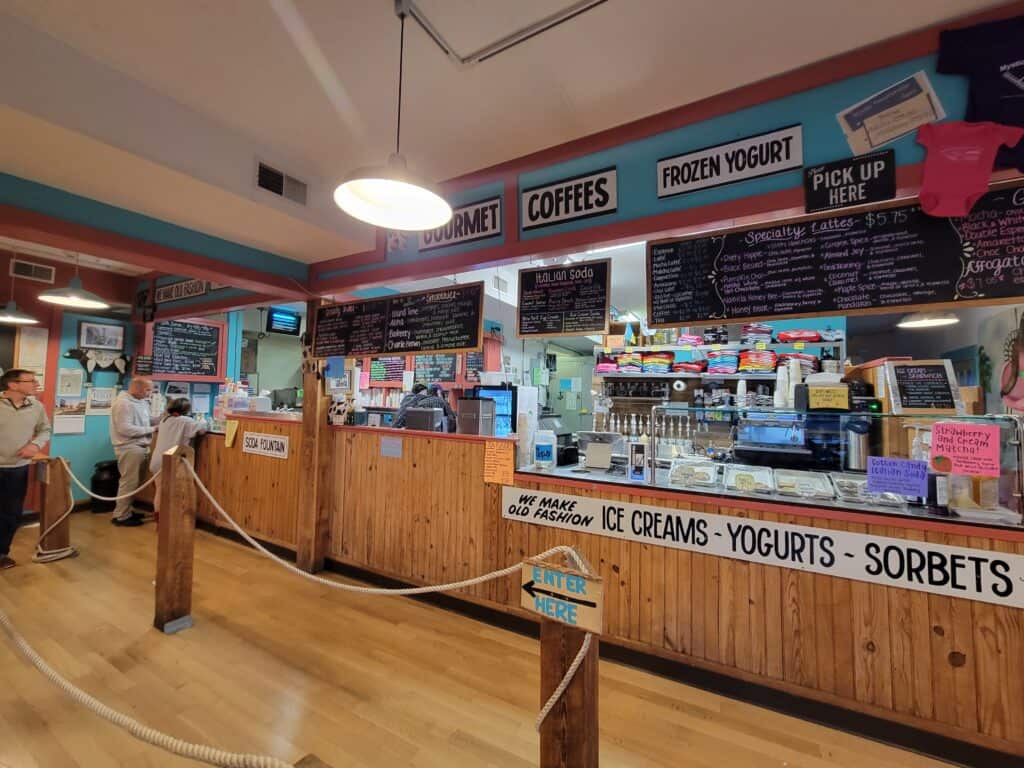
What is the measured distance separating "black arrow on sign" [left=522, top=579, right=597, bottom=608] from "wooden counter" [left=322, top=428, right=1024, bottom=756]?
1486 millimetres

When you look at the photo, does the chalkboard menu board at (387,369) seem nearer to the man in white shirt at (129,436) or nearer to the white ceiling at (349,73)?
the man in white shirt at (129,436)

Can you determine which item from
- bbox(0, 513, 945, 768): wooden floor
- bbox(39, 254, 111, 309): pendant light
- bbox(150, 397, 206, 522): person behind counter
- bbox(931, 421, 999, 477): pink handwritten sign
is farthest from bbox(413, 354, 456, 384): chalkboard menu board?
bbox(931, 421, 999, 477): pink handwritten sign

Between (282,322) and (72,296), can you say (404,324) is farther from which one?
(72,296)

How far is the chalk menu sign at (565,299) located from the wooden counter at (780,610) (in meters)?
1.01

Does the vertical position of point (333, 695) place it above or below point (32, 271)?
below

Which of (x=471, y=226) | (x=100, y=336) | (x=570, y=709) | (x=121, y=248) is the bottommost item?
(x=570, y=709)

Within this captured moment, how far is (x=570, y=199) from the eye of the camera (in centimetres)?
275

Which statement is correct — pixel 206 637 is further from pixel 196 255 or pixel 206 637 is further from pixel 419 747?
pixel 196 255

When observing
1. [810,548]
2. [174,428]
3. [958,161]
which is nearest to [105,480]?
[174,428]

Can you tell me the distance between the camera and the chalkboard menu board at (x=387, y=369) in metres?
7.54

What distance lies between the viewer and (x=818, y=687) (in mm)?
2246

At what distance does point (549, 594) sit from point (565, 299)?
202 cm

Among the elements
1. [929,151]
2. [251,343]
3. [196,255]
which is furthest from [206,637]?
[251,343]

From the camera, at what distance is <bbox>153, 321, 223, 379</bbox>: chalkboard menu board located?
20.1 ft
